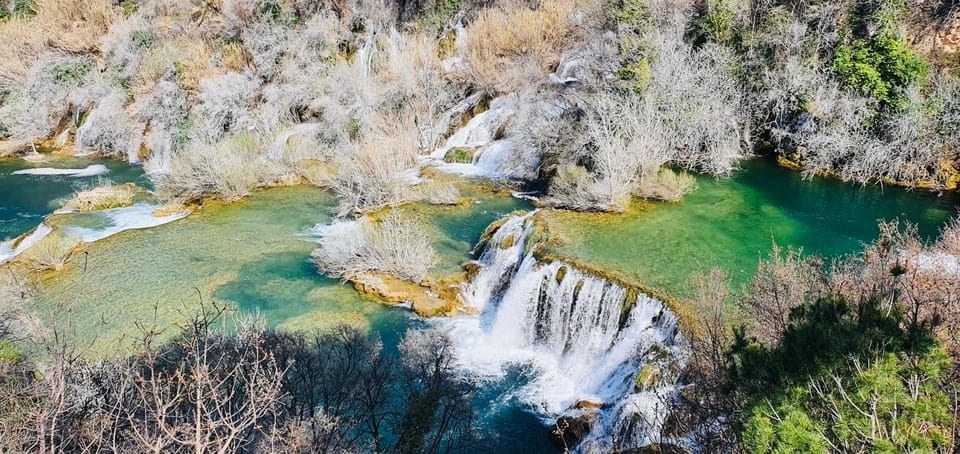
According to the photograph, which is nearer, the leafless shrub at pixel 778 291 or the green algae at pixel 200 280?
the leafless shrub at pixel 778 291

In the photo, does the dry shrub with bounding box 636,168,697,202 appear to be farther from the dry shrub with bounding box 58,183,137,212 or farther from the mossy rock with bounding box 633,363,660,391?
the dry shrub with bounding box 58,183,137,212

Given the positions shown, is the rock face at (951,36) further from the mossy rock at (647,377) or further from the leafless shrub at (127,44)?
the leafless shrub at (127,44)

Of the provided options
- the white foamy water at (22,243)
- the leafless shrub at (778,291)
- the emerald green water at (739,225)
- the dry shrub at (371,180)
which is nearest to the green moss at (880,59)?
the emerald green water at (739,225)

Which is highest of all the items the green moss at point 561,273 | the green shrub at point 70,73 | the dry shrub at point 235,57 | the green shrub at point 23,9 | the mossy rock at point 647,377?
the green shrub at point 23,9

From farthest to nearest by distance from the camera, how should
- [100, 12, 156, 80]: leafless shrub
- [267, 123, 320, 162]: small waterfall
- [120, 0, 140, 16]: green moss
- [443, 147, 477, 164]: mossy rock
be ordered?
[120, 0, 140, 16]: green moss, [100, 12, 156, 80]: leafless shrub, [267, 123, 320, 162]: small waterfall, [443, 147, 477, 164]: mossy rock

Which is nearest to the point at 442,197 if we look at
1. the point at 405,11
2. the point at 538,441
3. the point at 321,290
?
the point at 321,290

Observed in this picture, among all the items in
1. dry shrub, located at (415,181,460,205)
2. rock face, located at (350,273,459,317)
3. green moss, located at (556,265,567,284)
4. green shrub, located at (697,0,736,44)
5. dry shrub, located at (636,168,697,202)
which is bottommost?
rock face, located at (350,273,459,317)

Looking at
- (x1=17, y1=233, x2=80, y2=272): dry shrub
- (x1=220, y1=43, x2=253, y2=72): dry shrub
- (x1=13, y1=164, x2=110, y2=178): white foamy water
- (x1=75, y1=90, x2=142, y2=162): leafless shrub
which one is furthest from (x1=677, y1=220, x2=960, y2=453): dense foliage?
(x1=220, y1=43, x2=253, y2=72): dry shrub
